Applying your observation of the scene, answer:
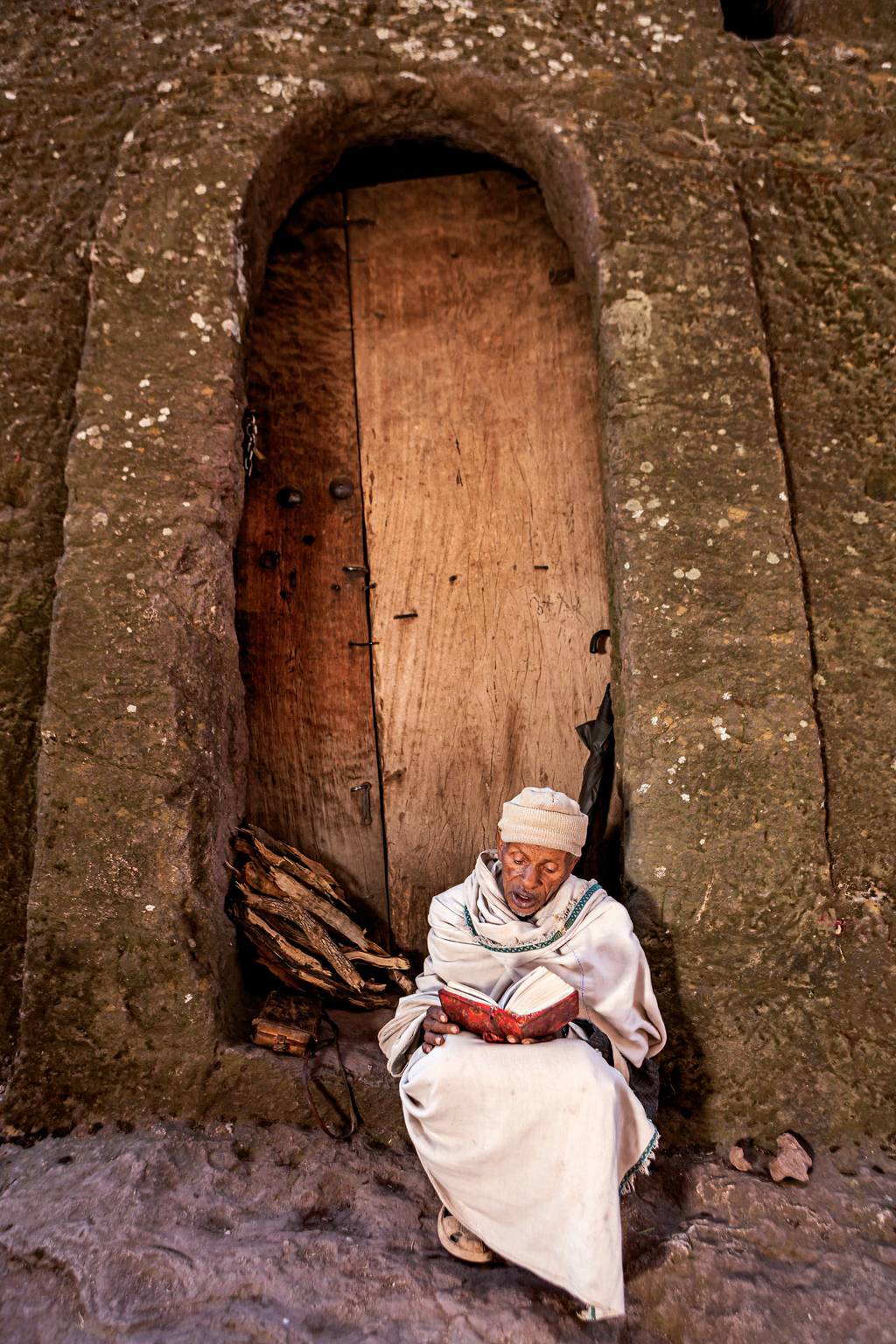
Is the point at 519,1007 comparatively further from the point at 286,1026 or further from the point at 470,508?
the point at 470,508

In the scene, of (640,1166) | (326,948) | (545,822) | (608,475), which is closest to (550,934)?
(545,822)

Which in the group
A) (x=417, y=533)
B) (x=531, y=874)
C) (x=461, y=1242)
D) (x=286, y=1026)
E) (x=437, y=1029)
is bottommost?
(x=461, y=1242)

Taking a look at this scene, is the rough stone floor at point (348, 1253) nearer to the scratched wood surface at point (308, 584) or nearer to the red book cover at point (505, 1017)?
the red book cover at point (505, 1017)

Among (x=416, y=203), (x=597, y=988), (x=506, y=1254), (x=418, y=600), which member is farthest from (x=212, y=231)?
(x=506, y=1254)

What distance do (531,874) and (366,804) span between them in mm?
1002

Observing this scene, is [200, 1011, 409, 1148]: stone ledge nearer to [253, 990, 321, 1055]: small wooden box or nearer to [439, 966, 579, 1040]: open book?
[253, 990, 321, 1055]: small wooden box

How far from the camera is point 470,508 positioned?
3154mm

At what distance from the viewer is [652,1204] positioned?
2053 mm

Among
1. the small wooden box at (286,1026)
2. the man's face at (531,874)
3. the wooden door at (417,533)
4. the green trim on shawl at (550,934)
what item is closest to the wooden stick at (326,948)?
the small wooden box at (286,1026)

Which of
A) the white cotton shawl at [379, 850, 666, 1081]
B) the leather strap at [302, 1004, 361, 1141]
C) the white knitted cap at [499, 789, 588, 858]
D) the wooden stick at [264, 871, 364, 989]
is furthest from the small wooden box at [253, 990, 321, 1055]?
the white knitted cap at [499, 789, 588, 858]

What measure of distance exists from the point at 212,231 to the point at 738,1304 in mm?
3085

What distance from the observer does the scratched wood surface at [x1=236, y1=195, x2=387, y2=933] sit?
300cm

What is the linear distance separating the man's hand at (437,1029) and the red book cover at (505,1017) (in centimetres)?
2

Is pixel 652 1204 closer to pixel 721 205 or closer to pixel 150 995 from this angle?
pixel 150 995
